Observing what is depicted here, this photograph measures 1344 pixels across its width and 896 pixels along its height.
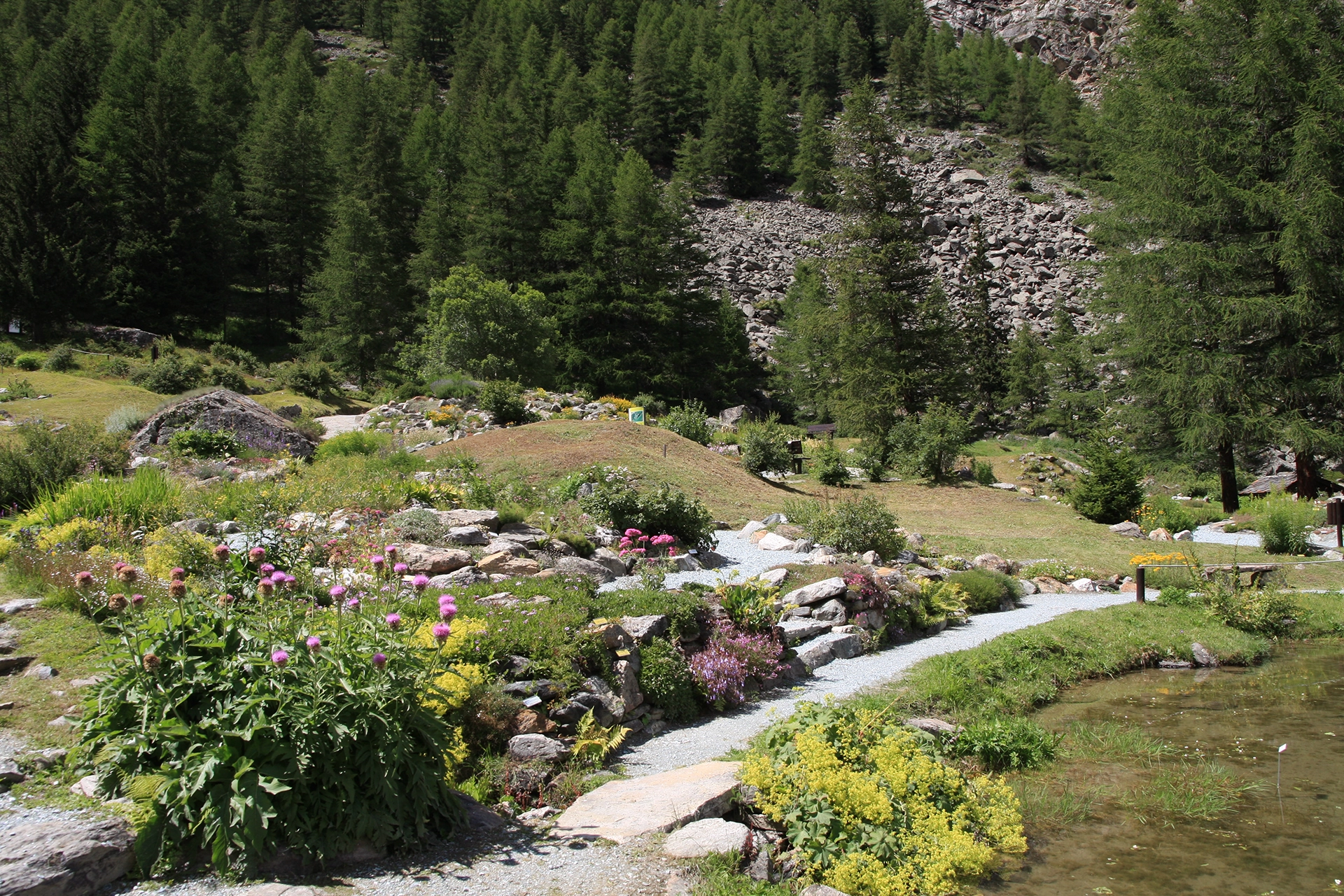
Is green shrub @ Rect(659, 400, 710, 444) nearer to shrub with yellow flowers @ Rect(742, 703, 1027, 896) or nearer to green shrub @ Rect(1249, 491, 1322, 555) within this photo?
green shrub @ Rect(1249, 491, 1322, 555)

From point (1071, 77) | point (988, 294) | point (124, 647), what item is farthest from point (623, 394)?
point (1071, 77)

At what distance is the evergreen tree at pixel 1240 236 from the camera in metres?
19.2

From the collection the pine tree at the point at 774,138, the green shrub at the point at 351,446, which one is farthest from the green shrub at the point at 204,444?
the pine tree at the point at 774,138

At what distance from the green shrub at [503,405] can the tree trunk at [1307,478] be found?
65.6 ft

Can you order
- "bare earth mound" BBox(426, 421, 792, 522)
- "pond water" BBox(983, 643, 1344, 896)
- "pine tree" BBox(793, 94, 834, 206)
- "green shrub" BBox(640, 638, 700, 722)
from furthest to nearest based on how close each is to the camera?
"pine tree" BBox(793, 94, 834, 206) → "bare earth mound" BBox(426, 421, 792, 522) → "green shrub" BBox(640, 638, 700, 722) → "pond water" BBox(983, 643, 1344, 896)

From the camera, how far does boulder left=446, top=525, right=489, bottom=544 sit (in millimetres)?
9148

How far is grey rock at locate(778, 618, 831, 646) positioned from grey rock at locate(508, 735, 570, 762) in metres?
3.70

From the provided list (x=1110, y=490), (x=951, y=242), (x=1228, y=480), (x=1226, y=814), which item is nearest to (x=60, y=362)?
(x=1110, y=490)

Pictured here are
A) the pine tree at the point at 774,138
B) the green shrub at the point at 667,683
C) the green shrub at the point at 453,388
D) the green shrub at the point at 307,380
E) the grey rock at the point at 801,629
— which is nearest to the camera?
the green shrub at the point at 667,683

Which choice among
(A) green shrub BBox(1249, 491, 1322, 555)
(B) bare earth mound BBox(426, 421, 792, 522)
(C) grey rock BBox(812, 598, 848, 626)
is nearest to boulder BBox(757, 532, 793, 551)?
(B) bare earth mound BBox(426, 421, 792, 522)

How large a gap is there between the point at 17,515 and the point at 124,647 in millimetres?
6701

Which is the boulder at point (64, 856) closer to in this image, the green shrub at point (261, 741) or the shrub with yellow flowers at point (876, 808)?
the green shrub at point (261, 741)

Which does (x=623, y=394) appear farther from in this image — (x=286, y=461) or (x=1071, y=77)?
(x=1071, y=77)

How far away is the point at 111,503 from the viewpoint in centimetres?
829
